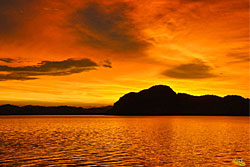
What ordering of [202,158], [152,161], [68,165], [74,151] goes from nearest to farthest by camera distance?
[68,165], [152,161], [202,158], [74,151]

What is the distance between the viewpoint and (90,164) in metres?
44.1

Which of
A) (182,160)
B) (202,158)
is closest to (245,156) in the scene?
(202,158)

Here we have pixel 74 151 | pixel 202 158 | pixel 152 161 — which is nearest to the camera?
pixel 152 161

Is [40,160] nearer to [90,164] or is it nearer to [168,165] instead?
[90,164]

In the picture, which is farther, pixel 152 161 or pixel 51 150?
Result: pixel 51 150

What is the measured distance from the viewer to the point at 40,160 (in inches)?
1870

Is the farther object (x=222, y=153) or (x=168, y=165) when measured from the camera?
(x=222, y=153)

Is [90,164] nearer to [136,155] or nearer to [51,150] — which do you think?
[136,155]

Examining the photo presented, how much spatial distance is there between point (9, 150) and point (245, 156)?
164 feet

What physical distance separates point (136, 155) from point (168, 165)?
10372mm

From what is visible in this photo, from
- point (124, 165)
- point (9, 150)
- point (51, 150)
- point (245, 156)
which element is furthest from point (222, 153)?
point (9, 150)

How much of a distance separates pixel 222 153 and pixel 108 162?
26.1m

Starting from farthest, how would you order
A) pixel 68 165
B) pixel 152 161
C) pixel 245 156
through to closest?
pixel 245 156, pixel 152 161, pixel 68 165

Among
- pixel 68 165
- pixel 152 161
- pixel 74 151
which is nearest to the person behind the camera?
pixel 68 165
